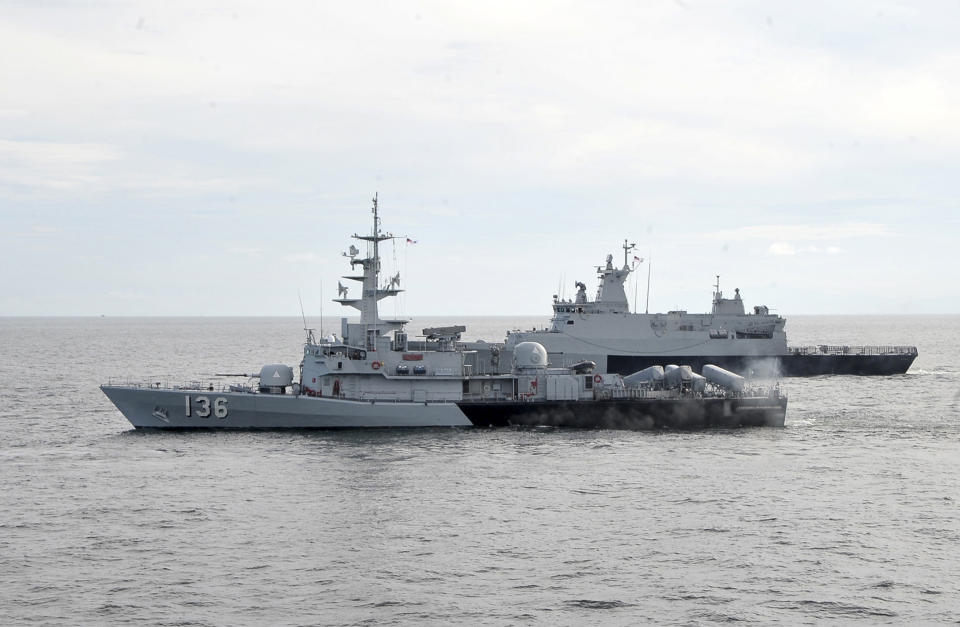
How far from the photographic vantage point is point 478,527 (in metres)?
25.4

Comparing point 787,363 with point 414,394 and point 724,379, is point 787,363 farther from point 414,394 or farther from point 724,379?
point 414,394

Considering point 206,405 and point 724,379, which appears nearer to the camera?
point 206,405

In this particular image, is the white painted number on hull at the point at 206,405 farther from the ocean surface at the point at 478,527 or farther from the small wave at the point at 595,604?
the small wave at the point at 595,604

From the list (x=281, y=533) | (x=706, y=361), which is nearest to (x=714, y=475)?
(x=281, y=533)

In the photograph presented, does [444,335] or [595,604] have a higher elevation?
[444,335]

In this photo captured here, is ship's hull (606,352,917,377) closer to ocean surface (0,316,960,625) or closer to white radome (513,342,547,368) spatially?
white radome (513,342,547,368)

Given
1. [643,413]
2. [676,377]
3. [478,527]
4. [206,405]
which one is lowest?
[478,527]

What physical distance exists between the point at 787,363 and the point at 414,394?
141ft

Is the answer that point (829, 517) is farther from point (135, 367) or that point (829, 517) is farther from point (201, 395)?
point (135, 367)

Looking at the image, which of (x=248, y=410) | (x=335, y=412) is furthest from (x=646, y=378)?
(x=248, y=410)

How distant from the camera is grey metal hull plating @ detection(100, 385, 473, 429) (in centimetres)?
3978

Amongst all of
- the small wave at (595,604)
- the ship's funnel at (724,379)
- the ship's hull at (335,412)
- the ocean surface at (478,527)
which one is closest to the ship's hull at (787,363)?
the ship's funnel at (724,379)

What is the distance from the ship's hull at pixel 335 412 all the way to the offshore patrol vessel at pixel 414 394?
5 cm

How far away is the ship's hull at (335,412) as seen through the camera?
39.8m
